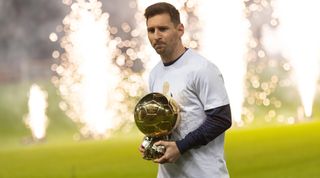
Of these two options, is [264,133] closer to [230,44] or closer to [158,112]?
[230,44]

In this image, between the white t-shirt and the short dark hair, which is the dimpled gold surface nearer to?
the white t-shirt

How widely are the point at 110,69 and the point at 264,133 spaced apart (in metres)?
1.40

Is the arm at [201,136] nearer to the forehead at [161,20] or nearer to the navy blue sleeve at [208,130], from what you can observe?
the navy blue sleeve at [208,130]

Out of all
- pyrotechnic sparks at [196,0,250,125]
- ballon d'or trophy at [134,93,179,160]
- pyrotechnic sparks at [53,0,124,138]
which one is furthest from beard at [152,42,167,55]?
pyrotechnic sparks at [53,0,124,138]

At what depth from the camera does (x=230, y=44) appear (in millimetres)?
4641

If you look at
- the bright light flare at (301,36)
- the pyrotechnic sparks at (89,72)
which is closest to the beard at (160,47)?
the bright light flare at (301,36)

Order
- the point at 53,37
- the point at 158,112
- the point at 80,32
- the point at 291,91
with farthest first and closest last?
1. the point at 80,32
2. the point at 53,37
3. the point at 291,91
4. the point at 158,112

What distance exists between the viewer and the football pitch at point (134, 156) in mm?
3943

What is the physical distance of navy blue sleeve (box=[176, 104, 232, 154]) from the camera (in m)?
1.44

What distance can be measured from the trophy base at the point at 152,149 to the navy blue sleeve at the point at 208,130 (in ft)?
0.16

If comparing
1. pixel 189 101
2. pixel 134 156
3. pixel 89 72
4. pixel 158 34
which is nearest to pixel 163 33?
pixel 158 34

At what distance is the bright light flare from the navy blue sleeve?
112 inches

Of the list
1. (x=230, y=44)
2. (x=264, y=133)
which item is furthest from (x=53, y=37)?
(x=264, y=133)

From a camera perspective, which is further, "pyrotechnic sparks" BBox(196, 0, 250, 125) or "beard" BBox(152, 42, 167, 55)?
"pyrotechnic sparks" BBox(196, 0, 250, 125)
